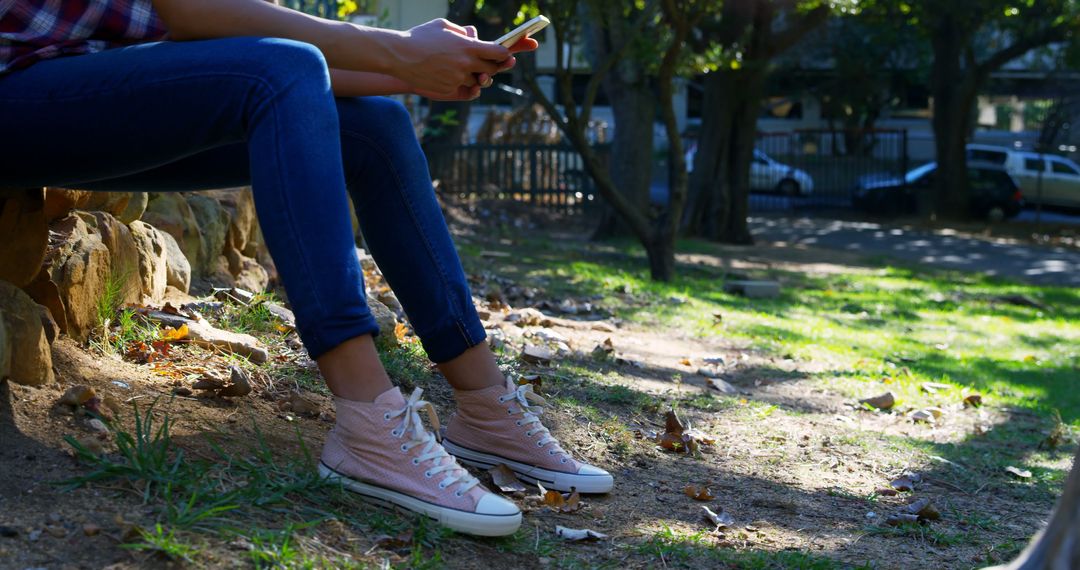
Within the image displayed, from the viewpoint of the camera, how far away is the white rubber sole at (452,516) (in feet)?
7.41

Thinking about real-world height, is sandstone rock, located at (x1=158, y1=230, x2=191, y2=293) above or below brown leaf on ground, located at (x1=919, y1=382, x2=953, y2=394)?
above

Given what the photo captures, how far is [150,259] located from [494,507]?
189 centimetres

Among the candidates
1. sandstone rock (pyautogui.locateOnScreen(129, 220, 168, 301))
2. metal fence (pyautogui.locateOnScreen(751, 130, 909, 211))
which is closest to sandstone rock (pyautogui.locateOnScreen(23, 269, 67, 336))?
sandstone rock (pyautogui.locateOnScreen(129, 220, 168, 301))

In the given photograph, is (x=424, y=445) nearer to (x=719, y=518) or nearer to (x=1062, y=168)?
(x=719, y=518)

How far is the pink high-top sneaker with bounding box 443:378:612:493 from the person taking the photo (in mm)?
2713

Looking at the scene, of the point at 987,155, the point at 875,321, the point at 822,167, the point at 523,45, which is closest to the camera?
the point at 523,45

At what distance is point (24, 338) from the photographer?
250cm

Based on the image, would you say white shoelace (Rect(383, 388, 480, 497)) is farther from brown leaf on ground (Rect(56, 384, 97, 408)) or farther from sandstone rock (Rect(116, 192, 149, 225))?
sandstone rock (Rect(116, 192, 149, 225))

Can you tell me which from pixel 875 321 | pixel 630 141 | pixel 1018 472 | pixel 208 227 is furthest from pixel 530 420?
pixel 630 141

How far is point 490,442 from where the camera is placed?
276cm

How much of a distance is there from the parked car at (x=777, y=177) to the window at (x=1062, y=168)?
5304mm

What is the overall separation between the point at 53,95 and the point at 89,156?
5.3 inches

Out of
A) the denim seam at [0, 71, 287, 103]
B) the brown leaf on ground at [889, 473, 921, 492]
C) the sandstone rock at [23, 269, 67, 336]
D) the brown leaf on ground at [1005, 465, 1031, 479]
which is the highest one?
the denim seam at [0, 71, 287, 103]

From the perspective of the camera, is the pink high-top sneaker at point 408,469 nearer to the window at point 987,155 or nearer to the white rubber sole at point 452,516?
the white rubber sole at point 452,516
